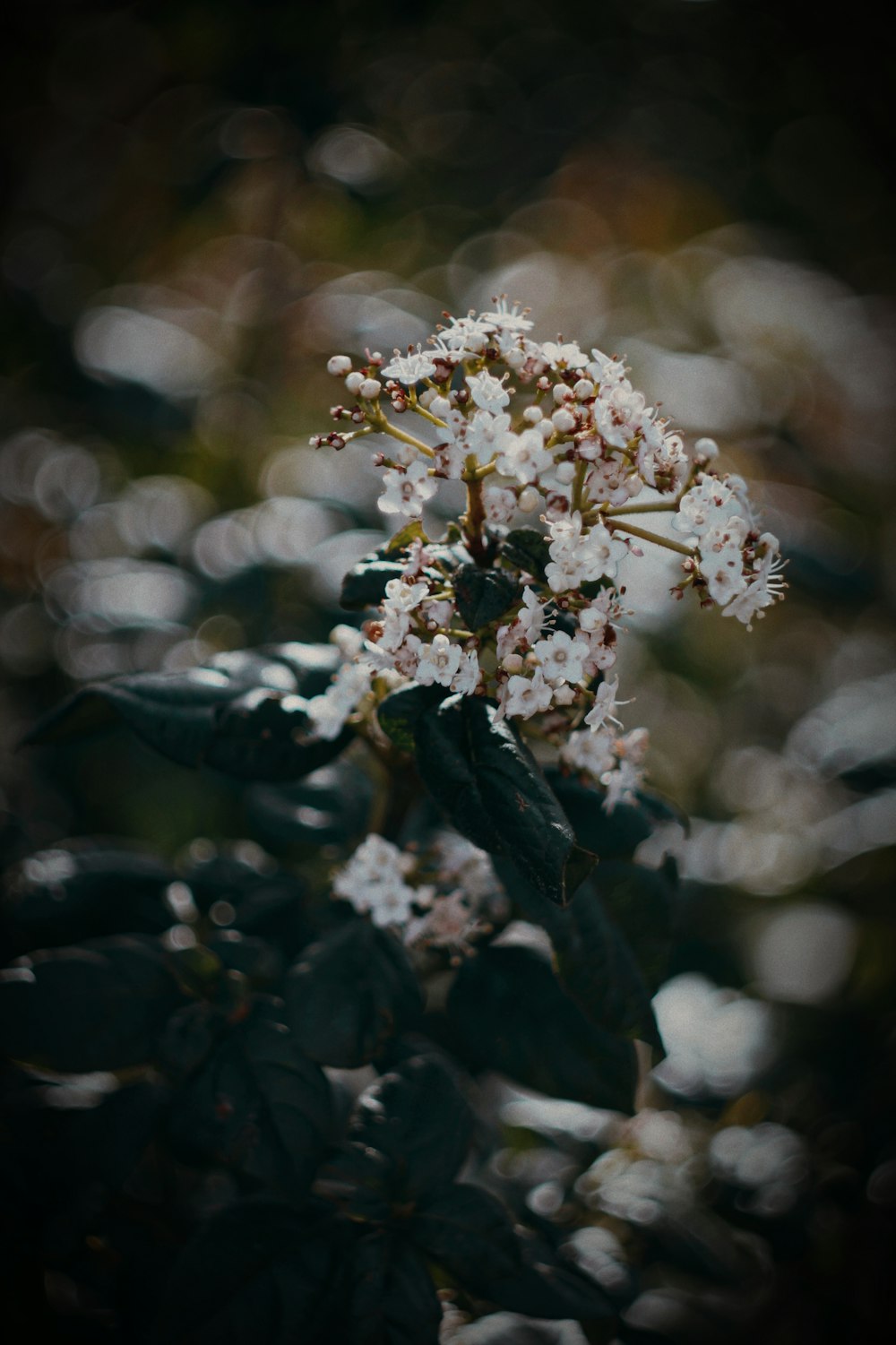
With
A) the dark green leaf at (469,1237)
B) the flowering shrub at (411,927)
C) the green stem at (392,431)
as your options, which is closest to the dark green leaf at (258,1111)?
the flowering shrub at (411,927)

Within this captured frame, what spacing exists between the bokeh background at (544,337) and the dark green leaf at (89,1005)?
0.26 metres

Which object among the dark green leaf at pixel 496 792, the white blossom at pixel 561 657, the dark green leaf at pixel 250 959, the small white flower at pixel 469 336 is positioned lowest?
Answer: the dark green leaf at pixel 250 959

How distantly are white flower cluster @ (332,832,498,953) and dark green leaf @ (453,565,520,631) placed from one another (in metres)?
0.30

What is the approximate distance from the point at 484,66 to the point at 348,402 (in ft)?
8.86

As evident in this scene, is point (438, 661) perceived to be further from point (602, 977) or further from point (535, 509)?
point (602, 977)

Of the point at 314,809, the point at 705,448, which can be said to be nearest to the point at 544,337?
the point at 314,809

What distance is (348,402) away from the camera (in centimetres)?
229

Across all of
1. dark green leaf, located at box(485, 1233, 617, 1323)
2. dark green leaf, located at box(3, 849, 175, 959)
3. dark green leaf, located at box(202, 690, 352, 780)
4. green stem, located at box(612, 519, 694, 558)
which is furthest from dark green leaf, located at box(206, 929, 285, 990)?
green stem, located at box(612, 519, 694, 558)

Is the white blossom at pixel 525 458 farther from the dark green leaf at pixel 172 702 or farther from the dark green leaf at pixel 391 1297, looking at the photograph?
the dark green leaf at pixel 391 1297

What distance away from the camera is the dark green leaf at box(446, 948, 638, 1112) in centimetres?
98

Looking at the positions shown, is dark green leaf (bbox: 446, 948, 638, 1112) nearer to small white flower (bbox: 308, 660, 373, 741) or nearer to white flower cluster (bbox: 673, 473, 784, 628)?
small white flower (bbox: 308, 660, 373, 741)

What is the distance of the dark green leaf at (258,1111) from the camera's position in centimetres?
94

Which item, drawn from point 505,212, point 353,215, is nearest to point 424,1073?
point 353,215

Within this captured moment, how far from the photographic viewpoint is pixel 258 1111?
95 centimetres
